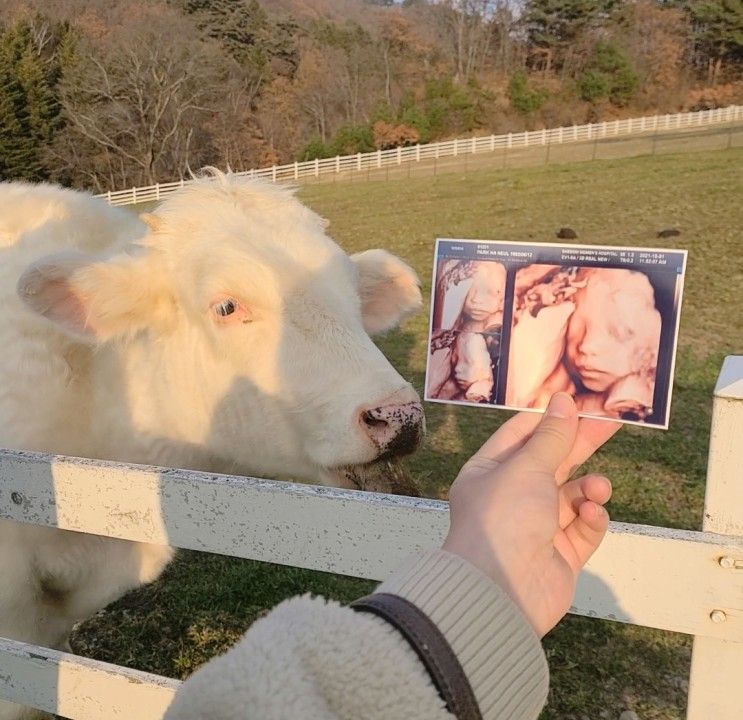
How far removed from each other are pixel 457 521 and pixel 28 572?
6.37ft

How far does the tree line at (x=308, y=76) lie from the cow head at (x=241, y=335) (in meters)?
37.2

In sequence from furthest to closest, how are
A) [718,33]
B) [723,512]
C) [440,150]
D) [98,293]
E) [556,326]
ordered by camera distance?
1. [718,33]
2. [440,150]
3. [98,293]
4. [556,326]
5. [723,512]

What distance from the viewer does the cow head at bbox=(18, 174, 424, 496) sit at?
2.27m

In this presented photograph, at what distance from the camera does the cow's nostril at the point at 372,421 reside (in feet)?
7.00

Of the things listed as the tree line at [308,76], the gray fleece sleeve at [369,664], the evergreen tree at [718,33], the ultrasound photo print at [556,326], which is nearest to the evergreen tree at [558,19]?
the tree line at [308,76]

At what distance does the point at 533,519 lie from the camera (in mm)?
1135

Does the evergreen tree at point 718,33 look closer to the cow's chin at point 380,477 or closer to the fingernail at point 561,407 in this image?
the cow's chin at point 380,477

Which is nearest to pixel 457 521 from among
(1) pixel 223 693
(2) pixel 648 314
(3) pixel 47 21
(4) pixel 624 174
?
(1) pixel 223 693

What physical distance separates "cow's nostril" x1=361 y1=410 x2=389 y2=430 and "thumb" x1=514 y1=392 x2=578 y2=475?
836 mm

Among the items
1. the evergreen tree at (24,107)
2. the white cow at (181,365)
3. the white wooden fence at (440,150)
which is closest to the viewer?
the white cow at (181,365)

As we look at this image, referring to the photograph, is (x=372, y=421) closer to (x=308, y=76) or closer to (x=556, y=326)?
(x=556, y=326)

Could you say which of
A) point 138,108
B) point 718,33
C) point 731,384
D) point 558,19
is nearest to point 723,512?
point 731,384

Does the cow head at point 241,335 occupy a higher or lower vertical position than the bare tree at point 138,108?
lower

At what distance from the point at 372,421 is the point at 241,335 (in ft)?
2.01
